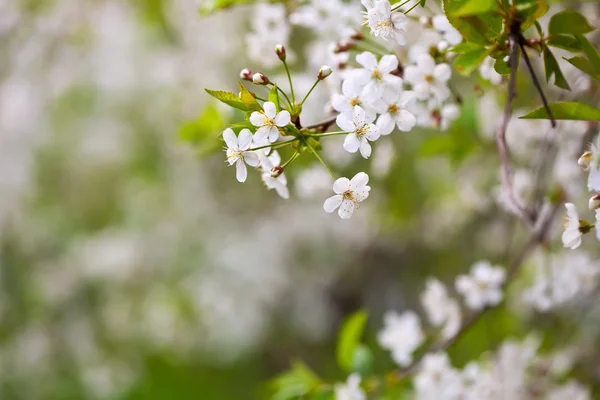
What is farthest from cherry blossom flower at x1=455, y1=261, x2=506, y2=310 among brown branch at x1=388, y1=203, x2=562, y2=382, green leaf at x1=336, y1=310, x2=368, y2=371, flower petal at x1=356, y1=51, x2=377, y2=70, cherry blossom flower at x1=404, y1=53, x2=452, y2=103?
flower petal at x1=356, y1=51, x2=377, y2=70

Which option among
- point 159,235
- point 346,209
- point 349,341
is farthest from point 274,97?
point 159,235

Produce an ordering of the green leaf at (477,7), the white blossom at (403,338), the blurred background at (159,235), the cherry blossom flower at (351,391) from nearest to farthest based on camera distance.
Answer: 1. the green leaf at (477,7)
2. the cherry blossom flower at (351,391)
3. the white blossom at (403,338)
4. the blurred background at (159,235)

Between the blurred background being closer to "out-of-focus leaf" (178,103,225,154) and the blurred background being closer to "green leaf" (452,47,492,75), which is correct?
"out-of-focus leaf" (178,103,225,154)

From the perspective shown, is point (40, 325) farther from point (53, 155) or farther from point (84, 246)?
point (53, 155)

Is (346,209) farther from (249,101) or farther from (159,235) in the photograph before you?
(159,235)

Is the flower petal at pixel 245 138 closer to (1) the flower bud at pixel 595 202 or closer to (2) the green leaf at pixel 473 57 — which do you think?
(2) the green leaf at pixel 473 57

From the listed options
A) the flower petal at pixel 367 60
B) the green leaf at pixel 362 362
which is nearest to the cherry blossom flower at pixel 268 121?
the flower petal at pixel 367 60
